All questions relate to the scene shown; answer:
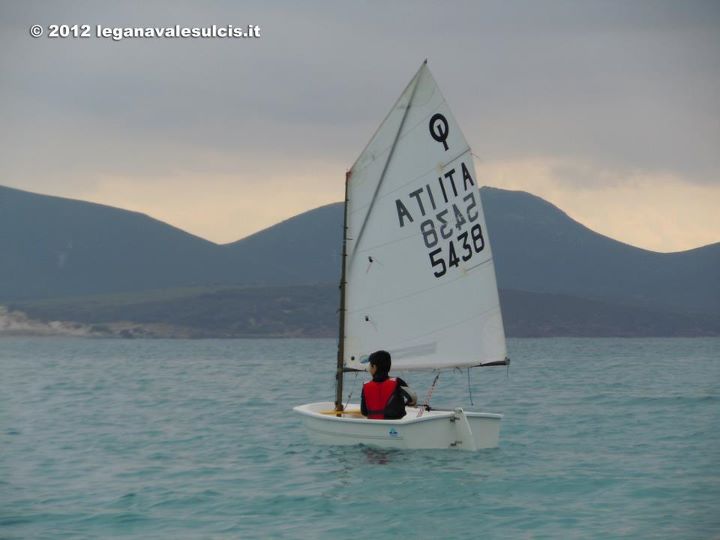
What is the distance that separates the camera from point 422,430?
25.3 meters

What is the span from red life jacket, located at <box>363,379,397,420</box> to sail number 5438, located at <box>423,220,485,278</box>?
3460 millimetres

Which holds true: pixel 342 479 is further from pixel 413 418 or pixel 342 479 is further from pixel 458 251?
pixel 458 251

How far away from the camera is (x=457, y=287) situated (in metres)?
28.0

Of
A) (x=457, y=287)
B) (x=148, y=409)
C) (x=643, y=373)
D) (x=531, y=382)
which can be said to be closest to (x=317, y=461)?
(x=457, y=287)

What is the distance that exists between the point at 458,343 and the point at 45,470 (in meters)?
9.75

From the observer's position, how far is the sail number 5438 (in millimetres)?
27922

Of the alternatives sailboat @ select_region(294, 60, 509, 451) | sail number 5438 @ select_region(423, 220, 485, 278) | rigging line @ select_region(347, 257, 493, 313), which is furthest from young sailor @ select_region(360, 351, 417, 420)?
sail number 5438 @ select_region(423, 220, 485, 278)

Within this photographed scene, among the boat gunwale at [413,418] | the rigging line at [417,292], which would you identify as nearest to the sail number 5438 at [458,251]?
the rigging line at [417,292]

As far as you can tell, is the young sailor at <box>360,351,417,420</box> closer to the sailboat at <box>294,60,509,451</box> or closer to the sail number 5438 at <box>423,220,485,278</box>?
the sailboat at <box>294,60,509,451</box>

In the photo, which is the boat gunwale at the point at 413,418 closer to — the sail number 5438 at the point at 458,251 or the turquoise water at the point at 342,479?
the turquoise water at the point at 342,479

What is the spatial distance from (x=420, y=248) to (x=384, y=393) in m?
3.98

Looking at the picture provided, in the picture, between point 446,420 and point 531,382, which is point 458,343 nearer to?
point 446,420

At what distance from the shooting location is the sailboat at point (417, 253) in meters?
27.8

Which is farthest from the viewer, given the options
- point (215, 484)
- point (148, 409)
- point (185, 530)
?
point (148, 409)
